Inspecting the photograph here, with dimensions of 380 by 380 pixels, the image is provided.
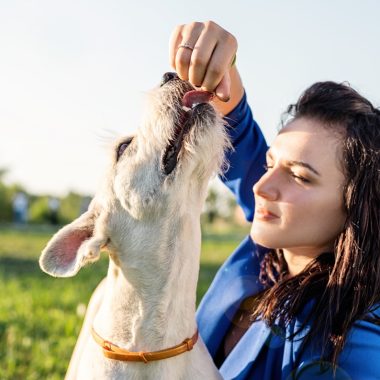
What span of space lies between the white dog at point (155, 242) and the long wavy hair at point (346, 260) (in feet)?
1.89

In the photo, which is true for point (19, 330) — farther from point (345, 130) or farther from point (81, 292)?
point (345, 130)

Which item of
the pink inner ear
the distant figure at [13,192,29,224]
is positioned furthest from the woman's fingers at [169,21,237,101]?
the distant figure at [13,192,29,224]

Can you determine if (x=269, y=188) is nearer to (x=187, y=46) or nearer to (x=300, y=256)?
(x=300, y=256)

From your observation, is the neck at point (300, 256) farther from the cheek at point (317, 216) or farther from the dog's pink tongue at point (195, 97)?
the dog's pink tongue at point (195, 97)

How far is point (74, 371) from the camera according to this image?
3287 mm

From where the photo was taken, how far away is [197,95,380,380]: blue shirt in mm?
3068

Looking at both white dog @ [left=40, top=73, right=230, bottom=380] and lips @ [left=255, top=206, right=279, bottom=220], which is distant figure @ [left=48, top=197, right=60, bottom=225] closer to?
lips @ [left=255, top=206, right=279, bottom=220]

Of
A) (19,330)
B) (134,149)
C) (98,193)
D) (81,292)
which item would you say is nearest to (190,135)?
(134,149)

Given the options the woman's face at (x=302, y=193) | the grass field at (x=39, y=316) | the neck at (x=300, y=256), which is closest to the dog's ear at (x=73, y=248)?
the woman's face at (x=302, y=193)

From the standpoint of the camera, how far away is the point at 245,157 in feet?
13.1

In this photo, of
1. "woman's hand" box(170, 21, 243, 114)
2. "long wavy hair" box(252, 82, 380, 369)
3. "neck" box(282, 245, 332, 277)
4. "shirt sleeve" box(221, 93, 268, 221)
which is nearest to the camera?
"woman's hand" box(170, 21, 243, 114)

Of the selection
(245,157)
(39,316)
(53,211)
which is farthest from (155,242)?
(53,211)

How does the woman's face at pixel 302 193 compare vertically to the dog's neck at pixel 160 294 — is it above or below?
above

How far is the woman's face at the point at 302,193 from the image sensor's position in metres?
3.29
